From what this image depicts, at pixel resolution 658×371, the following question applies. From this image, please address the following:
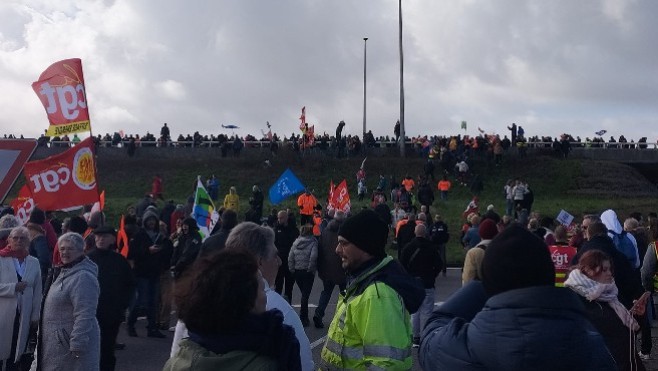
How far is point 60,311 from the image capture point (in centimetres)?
679

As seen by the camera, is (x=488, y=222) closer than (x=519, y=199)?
Yes

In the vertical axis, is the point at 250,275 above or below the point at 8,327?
above

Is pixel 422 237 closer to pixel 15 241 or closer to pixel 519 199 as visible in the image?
pixel 15 241

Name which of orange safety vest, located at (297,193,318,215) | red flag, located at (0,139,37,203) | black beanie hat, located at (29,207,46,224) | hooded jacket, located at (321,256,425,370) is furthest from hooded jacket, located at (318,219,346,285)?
orange safety vest, located at (297,193,318,215)

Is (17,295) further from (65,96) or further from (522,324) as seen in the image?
(522,324)

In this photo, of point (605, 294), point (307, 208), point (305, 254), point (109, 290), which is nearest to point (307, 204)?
point (307, 208)

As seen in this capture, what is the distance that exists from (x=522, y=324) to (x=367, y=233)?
1442mm

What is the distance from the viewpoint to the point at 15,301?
25.6 feet

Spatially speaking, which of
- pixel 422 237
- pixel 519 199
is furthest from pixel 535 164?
pixel 422 237

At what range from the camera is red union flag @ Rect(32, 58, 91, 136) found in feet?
37.4

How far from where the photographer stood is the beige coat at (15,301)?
25.4ft

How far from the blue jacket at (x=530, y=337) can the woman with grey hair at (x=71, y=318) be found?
3.98m

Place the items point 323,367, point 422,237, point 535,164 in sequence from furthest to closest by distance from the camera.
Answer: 1. point 535,164
2. point 422,237
3. point 323,367

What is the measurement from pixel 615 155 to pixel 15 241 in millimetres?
46455
